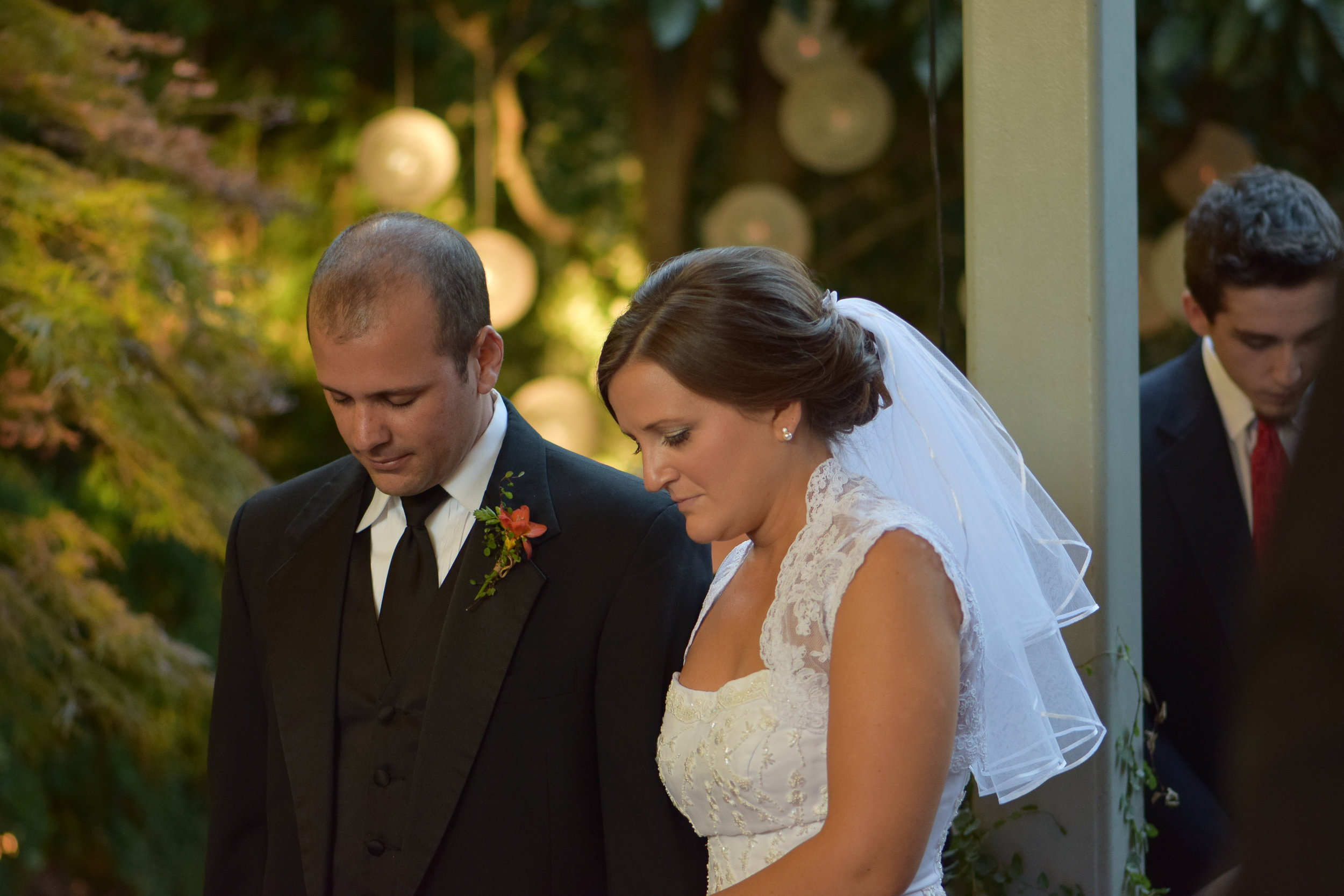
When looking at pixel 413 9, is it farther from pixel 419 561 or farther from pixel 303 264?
pixel 419 561

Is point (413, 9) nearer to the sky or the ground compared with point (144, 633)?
nearer to the sky

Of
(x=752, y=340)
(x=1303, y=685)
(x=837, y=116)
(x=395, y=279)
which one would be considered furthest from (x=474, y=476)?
(x=837, y=116)

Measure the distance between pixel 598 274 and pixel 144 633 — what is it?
16.8 feet

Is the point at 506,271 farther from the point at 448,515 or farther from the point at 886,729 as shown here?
the point at 886,729

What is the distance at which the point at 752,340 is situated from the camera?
5.03 ft

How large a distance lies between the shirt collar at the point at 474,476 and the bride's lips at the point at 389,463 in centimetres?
9

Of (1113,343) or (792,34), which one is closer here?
(1113,343)

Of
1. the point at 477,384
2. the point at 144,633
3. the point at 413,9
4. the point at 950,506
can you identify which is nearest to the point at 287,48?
the point at 413,9

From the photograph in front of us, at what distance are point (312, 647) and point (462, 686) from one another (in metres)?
0.27

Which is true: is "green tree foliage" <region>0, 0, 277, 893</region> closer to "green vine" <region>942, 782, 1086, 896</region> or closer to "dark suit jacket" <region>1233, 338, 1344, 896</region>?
"green vine" <region>942, 782, 1086, 896</region>

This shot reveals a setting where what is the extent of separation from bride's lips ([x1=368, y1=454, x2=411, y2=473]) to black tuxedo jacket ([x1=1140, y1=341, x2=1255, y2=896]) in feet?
4.47

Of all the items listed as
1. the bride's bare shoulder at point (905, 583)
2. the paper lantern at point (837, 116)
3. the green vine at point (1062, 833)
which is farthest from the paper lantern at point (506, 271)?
the bride's bare shoulder at point (905, 583)

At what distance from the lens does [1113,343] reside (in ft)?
6.05

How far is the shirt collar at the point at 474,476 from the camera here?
1.83 m
